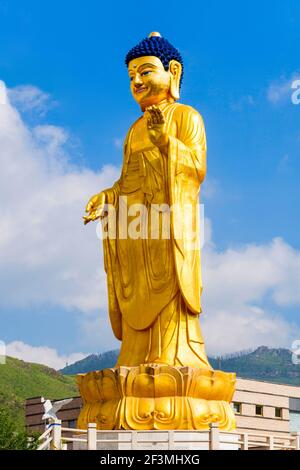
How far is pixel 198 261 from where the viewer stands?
12.1 meters

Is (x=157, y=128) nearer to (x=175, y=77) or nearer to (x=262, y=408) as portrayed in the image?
(x=175, y=77)

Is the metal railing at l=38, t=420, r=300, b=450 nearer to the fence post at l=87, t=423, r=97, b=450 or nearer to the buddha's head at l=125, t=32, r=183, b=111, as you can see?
the fence post at l=87, t=423, r=97, b=450

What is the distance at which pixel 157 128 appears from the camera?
11.6m

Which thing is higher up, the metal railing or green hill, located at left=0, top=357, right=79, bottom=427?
green hill, located at left=0, top=357, right=79, bottom=427

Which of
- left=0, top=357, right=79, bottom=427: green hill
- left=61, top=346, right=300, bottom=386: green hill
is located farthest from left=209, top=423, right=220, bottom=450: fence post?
left=61, top=346, right=300, bottom=386: green hill

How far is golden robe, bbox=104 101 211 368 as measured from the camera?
11.7m

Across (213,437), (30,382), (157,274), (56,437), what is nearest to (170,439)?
(213,437)

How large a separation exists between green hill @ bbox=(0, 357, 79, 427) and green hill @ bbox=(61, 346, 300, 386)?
4273cm

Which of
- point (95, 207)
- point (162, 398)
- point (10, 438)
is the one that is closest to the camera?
point (162, 398)

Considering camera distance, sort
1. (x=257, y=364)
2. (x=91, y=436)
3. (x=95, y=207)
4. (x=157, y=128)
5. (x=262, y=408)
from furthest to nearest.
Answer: (x=257, y=364)
(x=262, y=408)
(x=95, y=207)
(x=157, y=128)
(x=91, y=436)

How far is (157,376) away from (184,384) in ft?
1.13

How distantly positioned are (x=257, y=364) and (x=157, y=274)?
341ft

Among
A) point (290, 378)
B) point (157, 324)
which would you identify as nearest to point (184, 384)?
point (157, 324)

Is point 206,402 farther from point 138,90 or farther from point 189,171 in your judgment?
point 138,90
